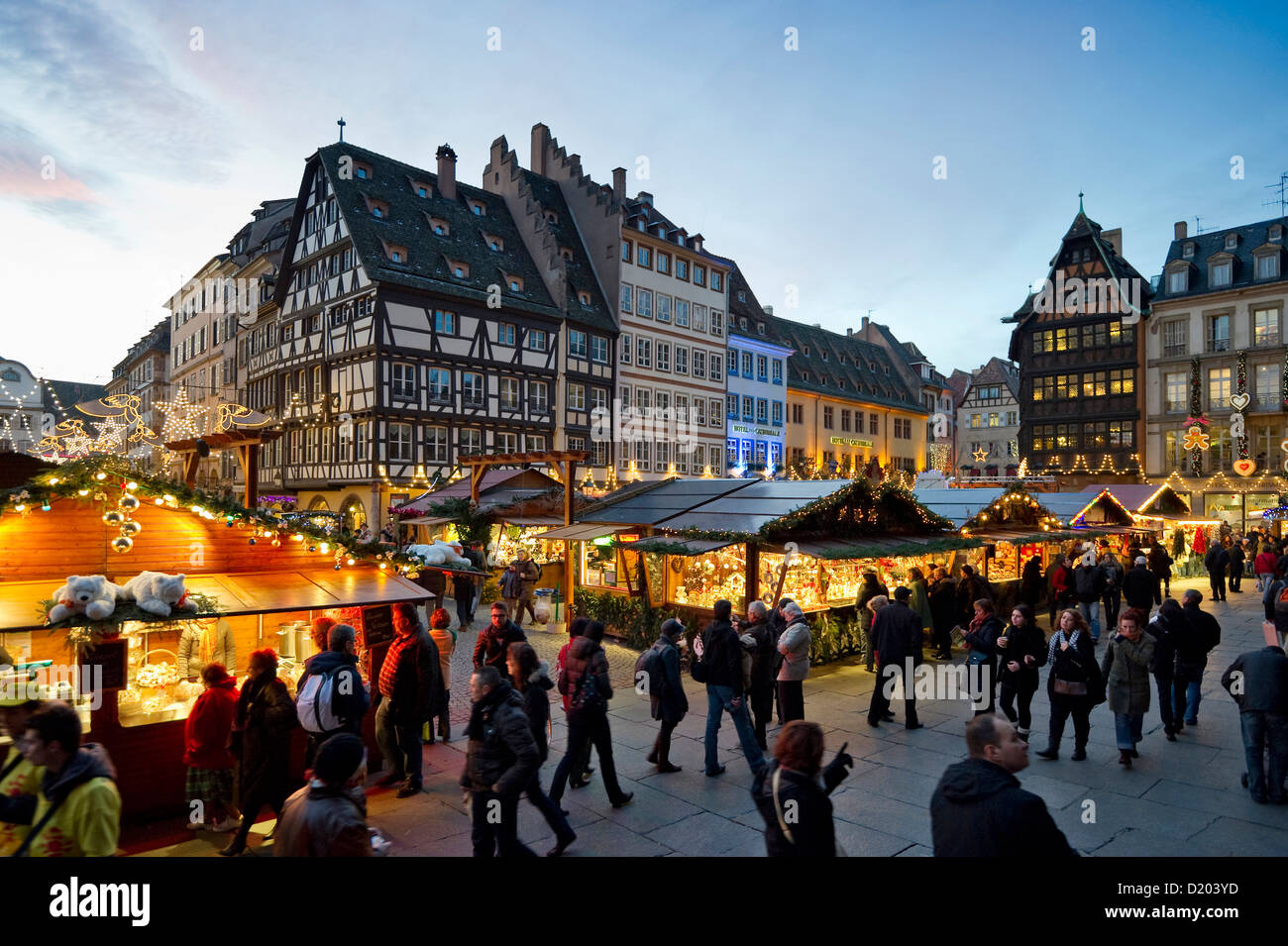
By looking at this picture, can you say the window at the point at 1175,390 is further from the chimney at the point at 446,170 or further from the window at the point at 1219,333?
the chimney at the point at 446,170

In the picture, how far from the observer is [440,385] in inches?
1320

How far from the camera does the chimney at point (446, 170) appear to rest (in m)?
37.7

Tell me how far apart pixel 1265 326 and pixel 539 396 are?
3434 cm

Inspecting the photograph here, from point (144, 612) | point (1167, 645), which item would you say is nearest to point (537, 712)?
point (144, 612)

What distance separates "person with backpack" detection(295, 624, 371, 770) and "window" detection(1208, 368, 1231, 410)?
45.0 metres

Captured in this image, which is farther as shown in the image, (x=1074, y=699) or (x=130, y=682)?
(x=1074, y=699)

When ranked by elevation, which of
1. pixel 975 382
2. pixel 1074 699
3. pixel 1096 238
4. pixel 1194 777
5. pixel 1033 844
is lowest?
pixel 1194 777

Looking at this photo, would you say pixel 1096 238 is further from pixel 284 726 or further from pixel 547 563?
pixel 284 726

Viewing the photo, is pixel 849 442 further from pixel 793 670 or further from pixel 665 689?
pixel 665 689

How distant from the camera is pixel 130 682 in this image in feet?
22.8

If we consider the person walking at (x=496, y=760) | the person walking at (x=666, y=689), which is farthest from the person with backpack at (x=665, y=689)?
the person walking at (x=496, y=760)
